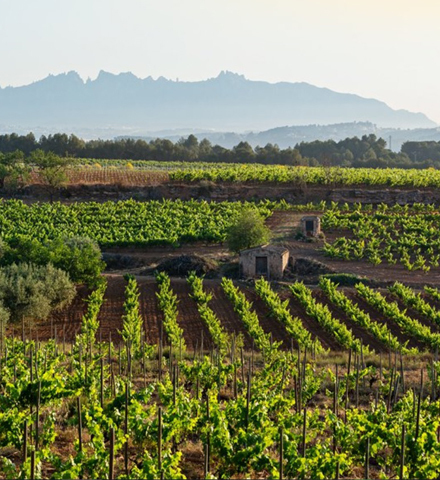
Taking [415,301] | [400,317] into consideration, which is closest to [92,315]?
[400,317]

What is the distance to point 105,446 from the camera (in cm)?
1277

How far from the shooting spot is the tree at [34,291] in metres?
25.6

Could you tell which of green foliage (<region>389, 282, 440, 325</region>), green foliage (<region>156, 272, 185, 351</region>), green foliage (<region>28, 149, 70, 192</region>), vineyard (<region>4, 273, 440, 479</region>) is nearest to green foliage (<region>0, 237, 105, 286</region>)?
vineyard (<region>4, 273, 440, 479</region>)

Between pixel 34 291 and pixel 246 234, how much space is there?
1300cm

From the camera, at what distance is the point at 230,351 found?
72.2ft

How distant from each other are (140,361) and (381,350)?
7490mm

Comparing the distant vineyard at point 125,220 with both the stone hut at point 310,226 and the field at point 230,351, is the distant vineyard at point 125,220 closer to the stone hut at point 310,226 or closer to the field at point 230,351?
the field at point 230,351

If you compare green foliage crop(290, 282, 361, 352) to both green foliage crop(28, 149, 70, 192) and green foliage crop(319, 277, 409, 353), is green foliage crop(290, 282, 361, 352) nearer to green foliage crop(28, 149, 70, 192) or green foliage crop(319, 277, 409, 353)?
green foliage crop(319, 277, 409, 353)

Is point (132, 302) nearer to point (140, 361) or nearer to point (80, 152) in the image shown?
point (140, 361)

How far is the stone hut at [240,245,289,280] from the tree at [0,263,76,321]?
868cm

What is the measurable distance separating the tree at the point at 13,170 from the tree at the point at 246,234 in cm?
2574

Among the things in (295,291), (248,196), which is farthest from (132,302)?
(248,196)

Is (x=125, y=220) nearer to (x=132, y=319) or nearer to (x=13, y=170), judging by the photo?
(x=13, y=170)

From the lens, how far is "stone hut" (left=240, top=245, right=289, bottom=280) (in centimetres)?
3372
